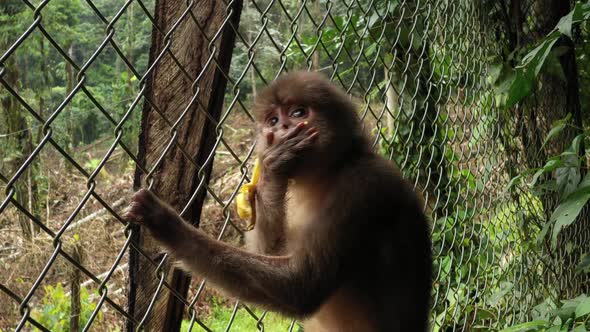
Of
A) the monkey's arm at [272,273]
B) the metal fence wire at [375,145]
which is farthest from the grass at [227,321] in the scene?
the monkey's arm at [272,273]

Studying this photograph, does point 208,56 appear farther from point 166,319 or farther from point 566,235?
point 566,235

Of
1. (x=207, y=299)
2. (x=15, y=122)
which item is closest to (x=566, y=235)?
(x=207, y=299)

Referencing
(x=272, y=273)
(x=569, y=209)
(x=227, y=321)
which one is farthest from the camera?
(x=227, y=321)

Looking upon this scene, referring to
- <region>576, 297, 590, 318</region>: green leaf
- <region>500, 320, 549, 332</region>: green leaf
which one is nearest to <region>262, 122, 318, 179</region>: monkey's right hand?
<region>500, 320, 549, 332</region>: green leaf

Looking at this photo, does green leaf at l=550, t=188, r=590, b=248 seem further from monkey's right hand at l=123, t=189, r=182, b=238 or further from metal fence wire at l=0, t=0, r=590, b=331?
monkey's right hand at l=123, t=189, r=182, b=238

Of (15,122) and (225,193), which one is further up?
(15,122)

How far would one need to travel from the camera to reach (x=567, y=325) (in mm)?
2934

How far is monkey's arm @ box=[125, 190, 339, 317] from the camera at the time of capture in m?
2.25

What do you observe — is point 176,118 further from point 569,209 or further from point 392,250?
point 569,209

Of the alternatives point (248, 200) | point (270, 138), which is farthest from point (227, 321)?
point (270, 138)

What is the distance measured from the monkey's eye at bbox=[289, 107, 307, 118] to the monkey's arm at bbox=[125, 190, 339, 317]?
572 millimetres

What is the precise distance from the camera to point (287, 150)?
2465mm

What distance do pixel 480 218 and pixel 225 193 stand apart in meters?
7.76

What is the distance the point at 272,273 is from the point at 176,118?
0.67m
